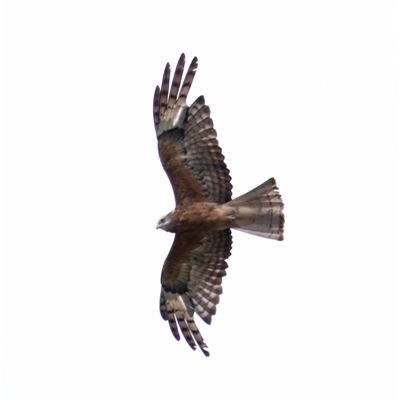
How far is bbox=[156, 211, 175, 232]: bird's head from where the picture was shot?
15953mm

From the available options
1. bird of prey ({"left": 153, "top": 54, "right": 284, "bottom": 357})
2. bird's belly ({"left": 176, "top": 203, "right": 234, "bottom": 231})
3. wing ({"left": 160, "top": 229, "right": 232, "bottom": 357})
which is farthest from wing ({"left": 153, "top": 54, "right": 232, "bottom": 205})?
wing ({"left": 160, "top": 229, "right": 232, "bottom": 357})

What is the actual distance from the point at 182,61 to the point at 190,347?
368 cm

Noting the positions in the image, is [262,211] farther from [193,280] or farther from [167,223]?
[193,280]

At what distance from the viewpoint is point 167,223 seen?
15.9 m

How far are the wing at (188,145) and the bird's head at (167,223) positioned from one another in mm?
229

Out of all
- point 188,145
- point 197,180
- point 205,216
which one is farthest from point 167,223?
point 188,145

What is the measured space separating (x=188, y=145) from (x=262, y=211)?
123cm

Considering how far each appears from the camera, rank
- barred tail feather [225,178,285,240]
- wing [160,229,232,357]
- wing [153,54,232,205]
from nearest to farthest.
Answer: wing [153,54,232,205]
barred tail feather [225,178,285,240]
wing [160,229,232,357]

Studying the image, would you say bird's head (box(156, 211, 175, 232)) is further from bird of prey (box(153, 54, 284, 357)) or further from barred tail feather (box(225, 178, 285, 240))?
barred tail feather (box(225, 178, 285, 240))

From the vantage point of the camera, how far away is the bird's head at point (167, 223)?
628 inches

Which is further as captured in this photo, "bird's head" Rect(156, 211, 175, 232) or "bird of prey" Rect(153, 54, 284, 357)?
"bird's head" Rect(156, 211, 175, 232)

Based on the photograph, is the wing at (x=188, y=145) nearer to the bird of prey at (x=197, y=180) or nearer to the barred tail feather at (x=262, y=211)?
the bird of prey at (x=197, y=180)

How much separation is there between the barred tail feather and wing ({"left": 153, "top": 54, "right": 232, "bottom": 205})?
22 cm

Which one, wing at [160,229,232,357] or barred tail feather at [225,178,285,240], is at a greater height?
barred tail feather at [225,178,285,240]
